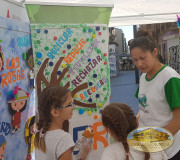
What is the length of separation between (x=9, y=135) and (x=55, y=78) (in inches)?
22.0

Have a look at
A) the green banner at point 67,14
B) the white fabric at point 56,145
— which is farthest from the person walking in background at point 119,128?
the green banner at point 67,14

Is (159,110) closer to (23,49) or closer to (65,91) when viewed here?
(65,91)

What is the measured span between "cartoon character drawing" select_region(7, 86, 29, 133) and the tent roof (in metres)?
1.07

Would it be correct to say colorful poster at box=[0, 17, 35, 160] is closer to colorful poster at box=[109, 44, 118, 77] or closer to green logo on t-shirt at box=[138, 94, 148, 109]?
green logo on t-shirt at box=[138, 94, 148, 109]

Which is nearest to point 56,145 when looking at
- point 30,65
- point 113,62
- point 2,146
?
point 2,146

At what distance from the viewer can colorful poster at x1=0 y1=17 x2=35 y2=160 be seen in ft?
5.09

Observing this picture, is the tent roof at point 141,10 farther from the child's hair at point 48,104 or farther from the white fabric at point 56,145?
the white fabric at point 56,145

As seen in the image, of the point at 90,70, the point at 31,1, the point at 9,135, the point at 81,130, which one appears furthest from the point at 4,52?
the point at 81,130

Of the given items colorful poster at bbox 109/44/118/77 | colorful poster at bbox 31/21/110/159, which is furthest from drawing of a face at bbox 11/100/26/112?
colorful poster at bbox 109/44/118/77

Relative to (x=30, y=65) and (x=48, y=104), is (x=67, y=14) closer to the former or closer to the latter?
(x=30, y=65)

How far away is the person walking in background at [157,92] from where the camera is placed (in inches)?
49.9

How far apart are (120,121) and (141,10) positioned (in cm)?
229

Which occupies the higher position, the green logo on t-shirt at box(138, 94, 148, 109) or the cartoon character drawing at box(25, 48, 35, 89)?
the cartoon character drawing at box(25, 48, 35, 89)

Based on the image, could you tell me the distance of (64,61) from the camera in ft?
6.07
